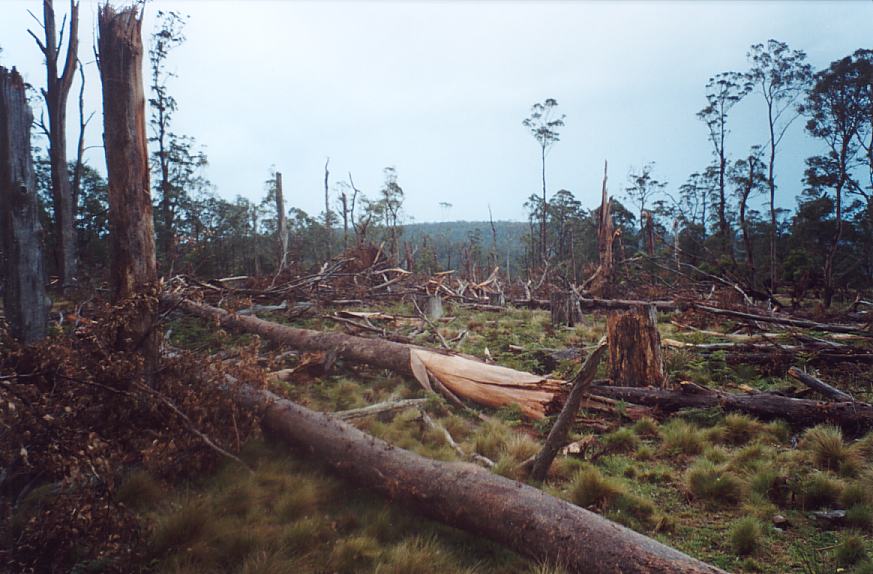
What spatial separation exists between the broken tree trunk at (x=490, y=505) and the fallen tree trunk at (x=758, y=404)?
10.0ft

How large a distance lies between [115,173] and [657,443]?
5741mm

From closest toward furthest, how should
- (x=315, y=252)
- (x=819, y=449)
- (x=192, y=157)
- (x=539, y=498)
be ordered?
1. (x=539, y=498)
2. (x=819, y=449)
3. (x=192, y=157)
4. (x=315, y=252)

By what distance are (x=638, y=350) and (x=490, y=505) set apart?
3.78m

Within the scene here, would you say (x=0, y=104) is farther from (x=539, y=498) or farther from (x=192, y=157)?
(x=192, y=157)

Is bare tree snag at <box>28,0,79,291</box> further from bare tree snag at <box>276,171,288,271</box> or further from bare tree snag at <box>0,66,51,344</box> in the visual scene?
bare tree snag at <box>276,171,288,271</box>

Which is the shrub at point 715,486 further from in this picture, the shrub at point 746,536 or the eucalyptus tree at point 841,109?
the eucalyptus tree at point 841,109

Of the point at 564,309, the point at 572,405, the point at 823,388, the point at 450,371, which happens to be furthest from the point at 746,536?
the point at 564,309

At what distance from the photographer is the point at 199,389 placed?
12.7 feet

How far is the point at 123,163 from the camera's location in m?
3.98

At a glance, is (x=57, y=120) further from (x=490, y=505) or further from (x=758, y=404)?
(x=758, y=404)

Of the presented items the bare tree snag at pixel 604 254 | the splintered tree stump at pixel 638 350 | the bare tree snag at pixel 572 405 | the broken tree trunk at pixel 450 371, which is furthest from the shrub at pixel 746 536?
the bare tree snag at pixel 604 254

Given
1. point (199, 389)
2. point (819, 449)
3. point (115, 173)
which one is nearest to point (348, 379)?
point (199, 389)

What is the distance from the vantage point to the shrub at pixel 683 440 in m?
4.29

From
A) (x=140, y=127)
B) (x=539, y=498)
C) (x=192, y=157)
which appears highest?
(x=192, y=157)
